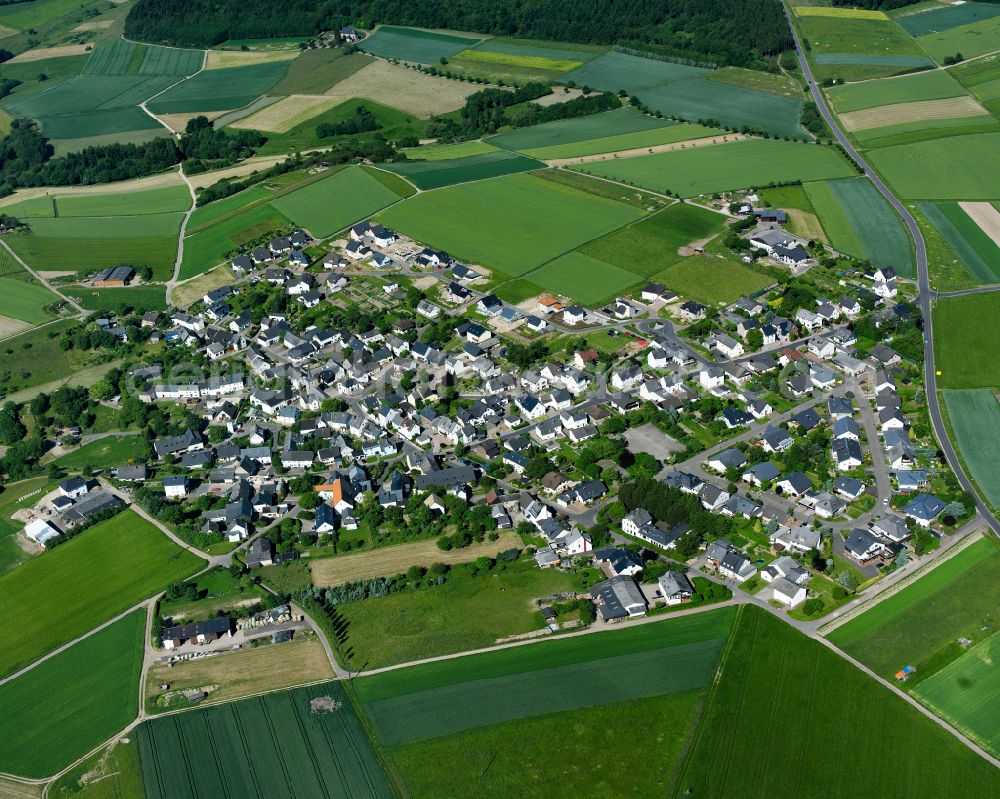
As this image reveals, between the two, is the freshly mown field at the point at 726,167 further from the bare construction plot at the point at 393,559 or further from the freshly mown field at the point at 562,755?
the freshly mown field at the point at 562,755

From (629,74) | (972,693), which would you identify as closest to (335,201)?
(629,74)

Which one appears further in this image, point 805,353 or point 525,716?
point 805,353

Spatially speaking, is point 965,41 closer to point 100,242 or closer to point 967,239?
point 967,239

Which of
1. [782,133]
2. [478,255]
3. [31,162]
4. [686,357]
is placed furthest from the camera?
[31,162]

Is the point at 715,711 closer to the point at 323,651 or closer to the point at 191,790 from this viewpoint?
the point at 323,651

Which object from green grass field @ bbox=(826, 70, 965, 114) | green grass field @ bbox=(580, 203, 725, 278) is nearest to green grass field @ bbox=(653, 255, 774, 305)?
green grass field @ bbox=(580, 203, 725, 278)

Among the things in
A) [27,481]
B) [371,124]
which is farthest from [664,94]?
[27,481]
